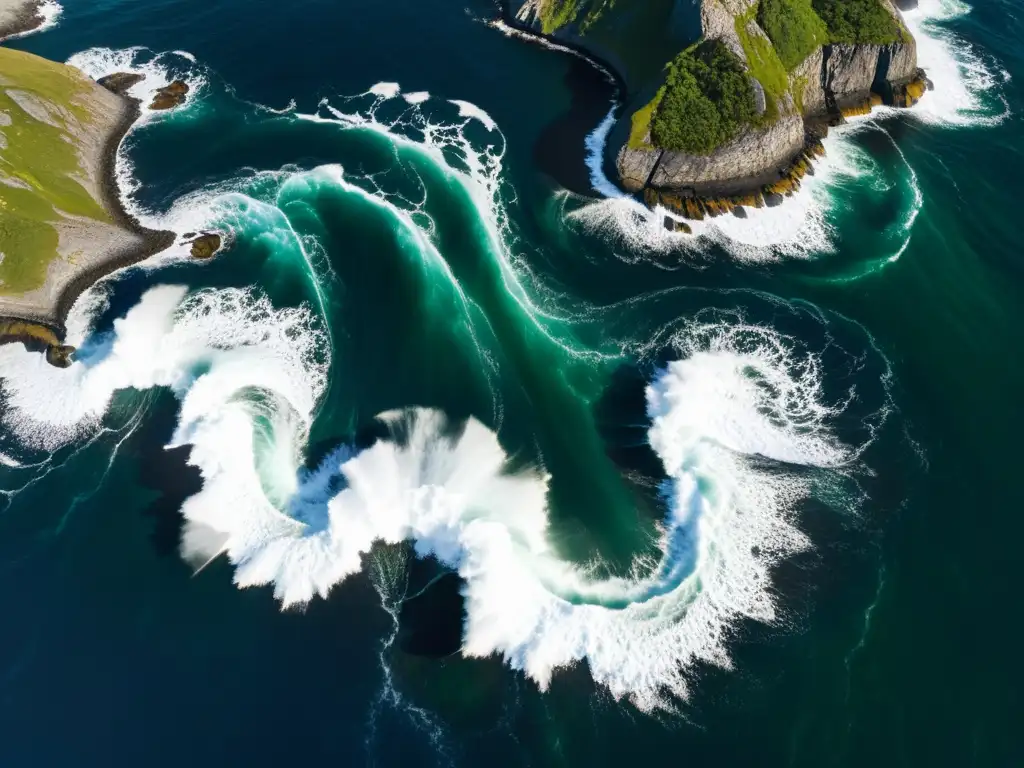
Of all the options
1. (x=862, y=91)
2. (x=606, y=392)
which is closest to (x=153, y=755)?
(x=606, y=392)

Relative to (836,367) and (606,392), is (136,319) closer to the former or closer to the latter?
(606,392)

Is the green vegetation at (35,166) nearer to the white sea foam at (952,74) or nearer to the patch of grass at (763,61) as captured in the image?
the patch of grass at (763,61)

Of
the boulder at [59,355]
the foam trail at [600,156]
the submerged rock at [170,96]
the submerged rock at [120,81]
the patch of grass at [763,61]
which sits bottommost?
the boulder at [59,355]

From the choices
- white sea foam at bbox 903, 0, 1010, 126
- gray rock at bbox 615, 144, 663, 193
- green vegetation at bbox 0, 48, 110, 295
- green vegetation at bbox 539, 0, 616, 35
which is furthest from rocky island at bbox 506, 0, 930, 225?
green vegetation at bbox 0, 48, 110, 295

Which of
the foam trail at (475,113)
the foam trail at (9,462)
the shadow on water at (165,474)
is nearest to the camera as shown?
the shadow on water at (165,474)

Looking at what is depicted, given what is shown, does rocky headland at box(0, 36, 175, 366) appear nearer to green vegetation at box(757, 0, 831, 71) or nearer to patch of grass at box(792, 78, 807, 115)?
green vegetation at box(757, 0, 831, 71)

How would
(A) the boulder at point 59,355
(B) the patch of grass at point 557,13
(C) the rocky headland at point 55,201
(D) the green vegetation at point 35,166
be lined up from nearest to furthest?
(A) the boulder at point 59,355 → (C) the rocky headland at point 55,201 → (D) the green vegetation at point 35,166 → (B) the patch of grass at point 557,13

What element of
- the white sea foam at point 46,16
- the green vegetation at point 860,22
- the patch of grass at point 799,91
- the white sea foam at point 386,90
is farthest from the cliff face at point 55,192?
the green vegetation at point 860,22
